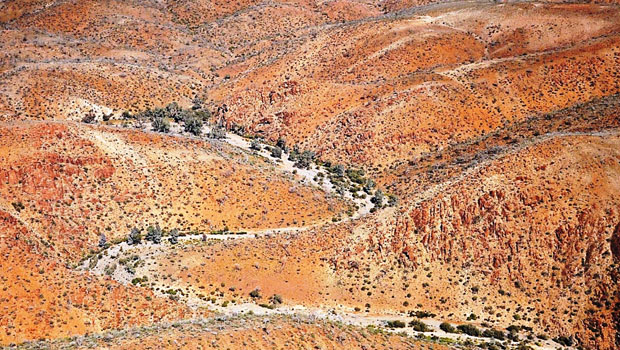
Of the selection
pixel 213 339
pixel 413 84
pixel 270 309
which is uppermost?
pixel 413 84

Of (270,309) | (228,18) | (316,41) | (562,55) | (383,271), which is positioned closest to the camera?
(270,309)

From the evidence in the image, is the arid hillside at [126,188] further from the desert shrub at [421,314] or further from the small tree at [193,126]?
the desert shrub at [421,314]

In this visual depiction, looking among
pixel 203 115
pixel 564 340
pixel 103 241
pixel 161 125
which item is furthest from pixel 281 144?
pixel 564 340

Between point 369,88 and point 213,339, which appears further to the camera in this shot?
point 369,88

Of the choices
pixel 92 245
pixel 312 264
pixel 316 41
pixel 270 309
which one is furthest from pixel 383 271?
pixel 316 41

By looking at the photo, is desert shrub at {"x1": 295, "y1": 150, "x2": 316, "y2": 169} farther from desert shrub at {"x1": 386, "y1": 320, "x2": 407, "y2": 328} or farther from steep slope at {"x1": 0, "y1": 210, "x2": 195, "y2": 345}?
steep slope at {"x1": 0, "y1": 210, "x2": 195, "y2": 345}

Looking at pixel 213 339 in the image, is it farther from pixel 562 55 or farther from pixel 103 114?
pixel 562 55

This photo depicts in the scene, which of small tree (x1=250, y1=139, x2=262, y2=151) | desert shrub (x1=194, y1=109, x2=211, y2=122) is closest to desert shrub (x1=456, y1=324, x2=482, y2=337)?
small tree (x1=250, y1=139, x2=262, y2=151)

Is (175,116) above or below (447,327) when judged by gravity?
above

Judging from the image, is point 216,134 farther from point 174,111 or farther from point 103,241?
point 103,241
